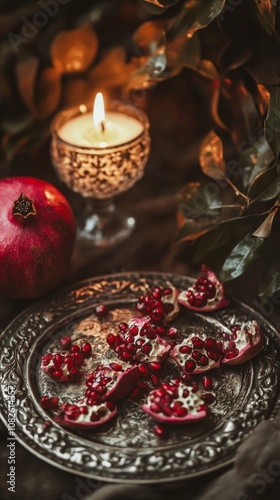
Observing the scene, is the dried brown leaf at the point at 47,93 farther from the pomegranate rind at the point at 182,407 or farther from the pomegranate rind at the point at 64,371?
the pomegranate rind at the point at 182,407

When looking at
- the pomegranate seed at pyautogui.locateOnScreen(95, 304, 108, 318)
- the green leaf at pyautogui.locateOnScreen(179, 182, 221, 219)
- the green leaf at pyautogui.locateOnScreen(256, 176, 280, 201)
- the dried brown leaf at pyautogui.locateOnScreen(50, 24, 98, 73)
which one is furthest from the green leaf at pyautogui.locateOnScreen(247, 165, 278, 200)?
the dried brown leaf at pyautogui.locateOnScreen(50, 24, 98, 73)

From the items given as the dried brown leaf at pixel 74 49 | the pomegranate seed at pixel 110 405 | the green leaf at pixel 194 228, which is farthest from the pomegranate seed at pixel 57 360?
the dried brown leaf at pixel 74 49

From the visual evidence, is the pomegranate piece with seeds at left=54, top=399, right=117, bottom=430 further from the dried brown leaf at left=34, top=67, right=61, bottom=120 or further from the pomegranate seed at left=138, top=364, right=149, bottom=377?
the dried brown leaf at left=34, top=67, right=61, bottom=120

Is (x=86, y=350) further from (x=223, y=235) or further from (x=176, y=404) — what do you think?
(x=223, y=235)

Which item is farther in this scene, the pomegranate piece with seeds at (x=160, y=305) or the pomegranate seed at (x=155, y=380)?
the pomegranate piece with seeds at (x=160, y=305)

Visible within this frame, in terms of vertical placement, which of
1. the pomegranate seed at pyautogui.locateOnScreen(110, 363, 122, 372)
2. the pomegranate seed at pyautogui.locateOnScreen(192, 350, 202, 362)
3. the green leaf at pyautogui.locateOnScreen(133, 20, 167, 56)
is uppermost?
the green leaf at pyautogui.locateOnScreen(133, 20, 167, 56)

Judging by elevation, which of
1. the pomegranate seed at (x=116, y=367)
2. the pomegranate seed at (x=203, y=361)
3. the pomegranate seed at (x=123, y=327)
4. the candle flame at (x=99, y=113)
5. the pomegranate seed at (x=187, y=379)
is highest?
the candle flame at (x=99, y=113)
